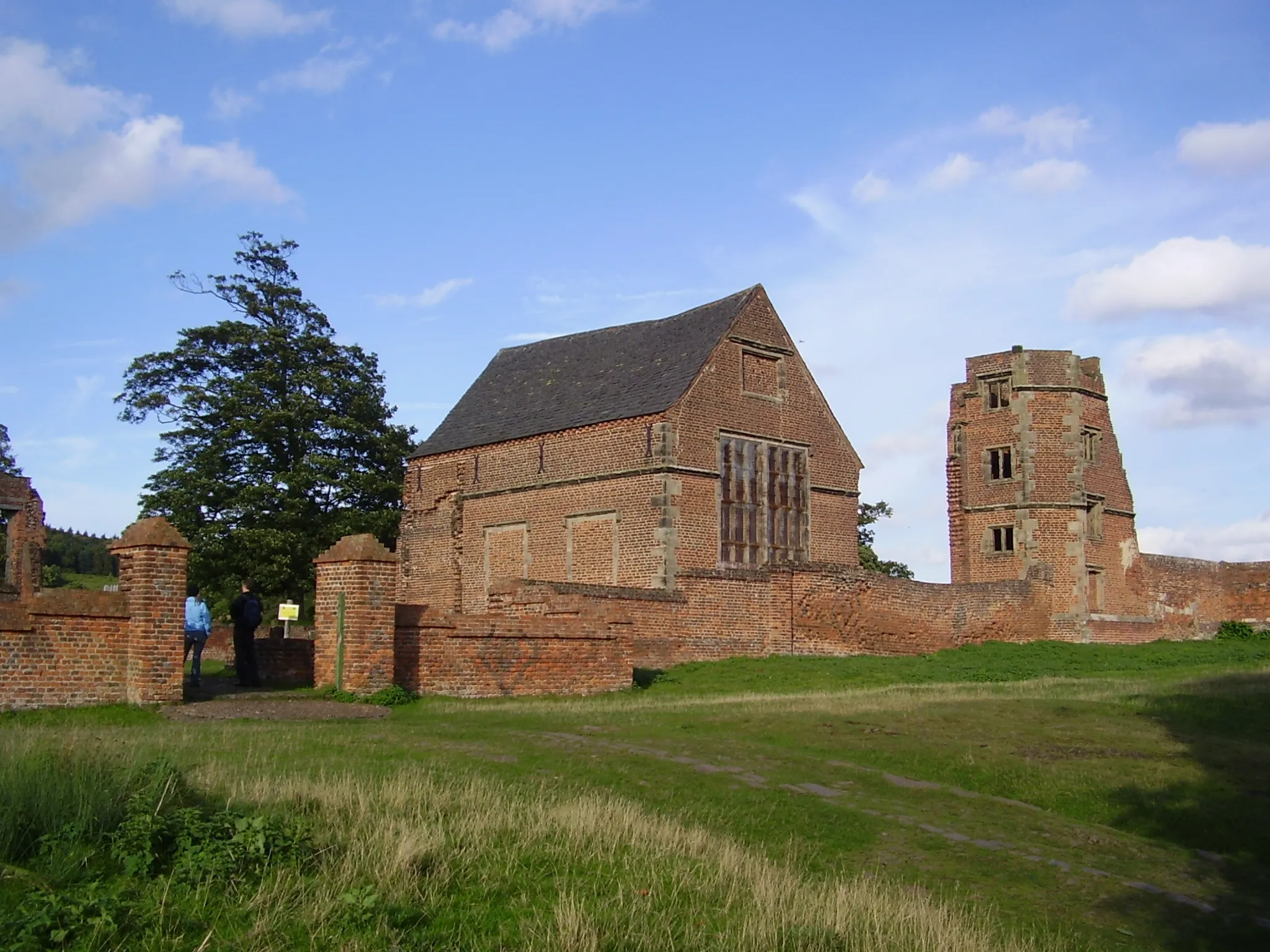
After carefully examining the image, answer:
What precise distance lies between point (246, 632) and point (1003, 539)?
2746cm

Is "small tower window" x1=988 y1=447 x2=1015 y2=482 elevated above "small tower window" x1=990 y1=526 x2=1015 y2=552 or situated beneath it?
elevated above

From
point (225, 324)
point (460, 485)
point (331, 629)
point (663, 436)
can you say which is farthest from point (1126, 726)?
point (225, 324)

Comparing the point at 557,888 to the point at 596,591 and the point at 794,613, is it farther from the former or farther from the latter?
the point at 794,613

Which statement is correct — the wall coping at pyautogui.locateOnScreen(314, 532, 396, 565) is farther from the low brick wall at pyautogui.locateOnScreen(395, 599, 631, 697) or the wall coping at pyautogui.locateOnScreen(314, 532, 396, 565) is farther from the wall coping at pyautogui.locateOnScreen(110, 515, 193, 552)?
the wall coping at pyautogui.locateOnScreen(110, 515, 193, 552)

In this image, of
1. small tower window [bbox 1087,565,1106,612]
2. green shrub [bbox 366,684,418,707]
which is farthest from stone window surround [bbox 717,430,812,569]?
green shrub [bbox 366,684,418,707]

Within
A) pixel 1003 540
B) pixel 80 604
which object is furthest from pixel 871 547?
pixel 80 604

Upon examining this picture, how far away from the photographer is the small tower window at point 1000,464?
135ft

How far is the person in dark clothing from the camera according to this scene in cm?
2008

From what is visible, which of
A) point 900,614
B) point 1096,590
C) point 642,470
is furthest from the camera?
point 1096,590

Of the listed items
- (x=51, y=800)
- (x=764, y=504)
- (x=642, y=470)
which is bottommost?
(x=51, y=800)

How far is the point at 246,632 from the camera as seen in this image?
20.3 m

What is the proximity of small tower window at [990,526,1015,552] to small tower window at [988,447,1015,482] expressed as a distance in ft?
5.24

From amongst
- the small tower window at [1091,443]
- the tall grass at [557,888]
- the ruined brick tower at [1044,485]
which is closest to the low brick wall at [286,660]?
the tall grass at [557,888]

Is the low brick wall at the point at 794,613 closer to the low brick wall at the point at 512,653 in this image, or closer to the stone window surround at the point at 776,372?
the low brick wall at the point at 512,653
